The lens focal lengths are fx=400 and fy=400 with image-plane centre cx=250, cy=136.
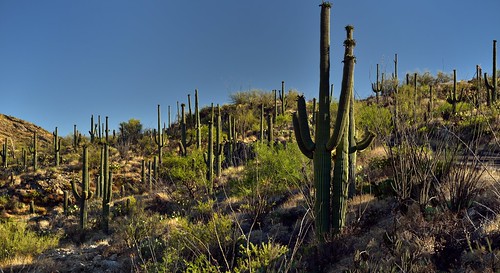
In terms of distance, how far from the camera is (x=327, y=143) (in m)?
7.54

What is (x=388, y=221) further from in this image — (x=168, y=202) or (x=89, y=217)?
(x=89, y=217)

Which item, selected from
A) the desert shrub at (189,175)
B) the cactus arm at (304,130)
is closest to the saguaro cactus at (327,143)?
the cactus arm at (304,130)

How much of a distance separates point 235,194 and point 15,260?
25.5 feet

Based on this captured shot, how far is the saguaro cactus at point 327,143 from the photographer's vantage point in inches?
295

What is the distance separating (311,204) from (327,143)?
52.6 inches

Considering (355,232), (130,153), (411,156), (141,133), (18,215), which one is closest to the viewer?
(411,156)

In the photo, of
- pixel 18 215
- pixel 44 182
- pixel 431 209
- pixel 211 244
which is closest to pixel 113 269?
pixel 211 244

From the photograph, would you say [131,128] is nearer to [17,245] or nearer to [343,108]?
[17,245]

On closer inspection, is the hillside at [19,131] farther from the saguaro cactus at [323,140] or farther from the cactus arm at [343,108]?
the cactus arm at [343,108]

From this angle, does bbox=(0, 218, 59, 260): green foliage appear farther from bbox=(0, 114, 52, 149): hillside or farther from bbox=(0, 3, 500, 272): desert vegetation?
bbox=(0, 114, 52, 149): hillside

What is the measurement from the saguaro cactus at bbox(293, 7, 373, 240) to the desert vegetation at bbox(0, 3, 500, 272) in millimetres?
22

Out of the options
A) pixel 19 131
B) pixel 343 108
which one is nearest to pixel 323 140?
pixel 343 108

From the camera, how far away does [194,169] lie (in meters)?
19.1

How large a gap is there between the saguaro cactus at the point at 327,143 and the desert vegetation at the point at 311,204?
0.02 metres
